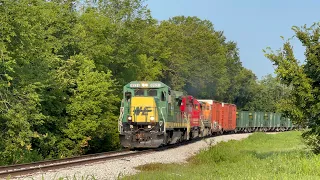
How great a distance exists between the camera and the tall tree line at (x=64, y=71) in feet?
68.8

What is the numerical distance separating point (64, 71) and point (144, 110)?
27.7 feet

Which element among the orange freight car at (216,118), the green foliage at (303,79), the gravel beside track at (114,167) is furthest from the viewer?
the orange freight car at (216,118)

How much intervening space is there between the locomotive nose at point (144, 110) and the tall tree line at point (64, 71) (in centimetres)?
473

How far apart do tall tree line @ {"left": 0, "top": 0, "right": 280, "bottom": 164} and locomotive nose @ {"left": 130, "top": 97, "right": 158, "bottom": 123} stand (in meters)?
4.73

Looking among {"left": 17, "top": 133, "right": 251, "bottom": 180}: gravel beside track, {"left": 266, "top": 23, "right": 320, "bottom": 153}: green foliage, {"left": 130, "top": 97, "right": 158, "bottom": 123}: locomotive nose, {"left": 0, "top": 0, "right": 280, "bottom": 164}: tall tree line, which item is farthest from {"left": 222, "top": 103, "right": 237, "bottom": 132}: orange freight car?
{"left": 266, "top": 23, "right": 320, "bottom": 153}: green foliage

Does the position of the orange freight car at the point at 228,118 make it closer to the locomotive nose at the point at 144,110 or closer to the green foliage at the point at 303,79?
the locomotive nose at the point at 144,110

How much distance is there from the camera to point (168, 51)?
208ft

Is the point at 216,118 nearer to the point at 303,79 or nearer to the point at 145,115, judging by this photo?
the point at 145,115

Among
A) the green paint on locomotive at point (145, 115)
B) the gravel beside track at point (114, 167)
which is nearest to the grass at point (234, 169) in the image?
the gravel beside track at point (114, 167)

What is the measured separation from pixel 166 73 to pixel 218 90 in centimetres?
988

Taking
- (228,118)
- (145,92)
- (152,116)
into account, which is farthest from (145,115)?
(228,118)

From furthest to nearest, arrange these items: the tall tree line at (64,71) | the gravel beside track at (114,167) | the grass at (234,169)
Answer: the tall tree line at (64,71) → the gravel beside track at (114,167) → the grass at (234,169)

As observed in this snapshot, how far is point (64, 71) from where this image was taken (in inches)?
1152

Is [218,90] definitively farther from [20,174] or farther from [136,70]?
[20,174]
